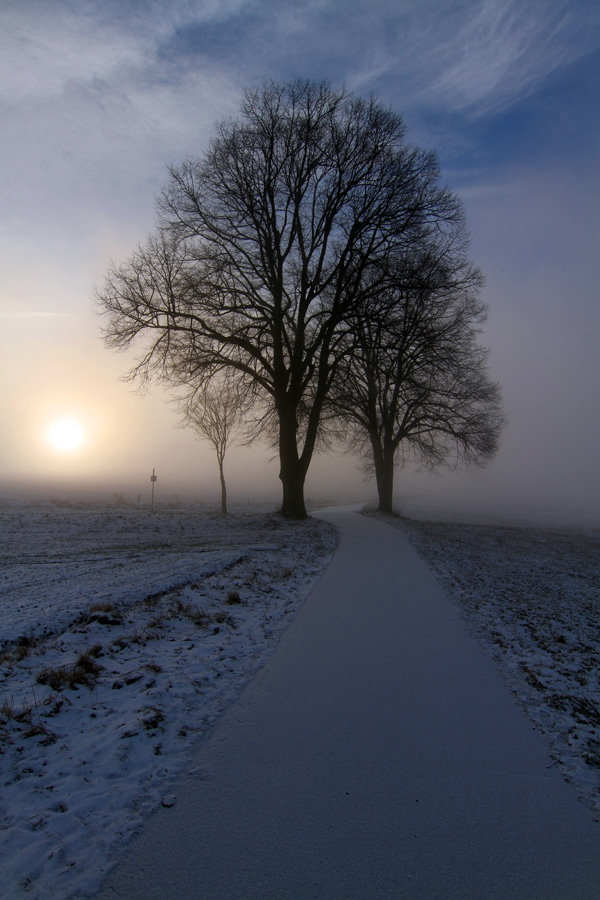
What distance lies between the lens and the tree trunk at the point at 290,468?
64.1 ft

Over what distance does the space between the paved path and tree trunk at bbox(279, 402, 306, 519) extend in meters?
14.7

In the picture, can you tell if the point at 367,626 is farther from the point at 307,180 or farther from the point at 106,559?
the point at 307,180

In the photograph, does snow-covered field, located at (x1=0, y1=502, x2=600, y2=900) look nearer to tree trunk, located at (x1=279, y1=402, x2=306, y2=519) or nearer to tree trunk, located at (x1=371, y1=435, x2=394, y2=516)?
tree trunk, located at (x1=279, y1=402, x2=306, y2=519)

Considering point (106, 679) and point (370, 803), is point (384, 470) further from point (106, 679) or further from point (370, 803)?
point (370, 803)

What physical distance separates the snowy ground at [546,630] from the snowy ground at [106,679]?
2709 millimetres

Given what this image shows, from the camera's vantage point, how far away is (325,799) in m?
2.95

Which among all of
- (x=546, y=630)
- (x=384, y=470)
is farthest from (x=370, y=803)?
(x=384, y=470)

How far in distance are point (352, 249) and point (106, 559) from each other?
565 inches

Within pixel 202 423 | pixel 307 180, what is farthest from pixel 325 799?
pixel 202 423

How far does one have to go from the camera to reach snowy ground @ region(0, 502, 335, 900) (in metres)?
2.70

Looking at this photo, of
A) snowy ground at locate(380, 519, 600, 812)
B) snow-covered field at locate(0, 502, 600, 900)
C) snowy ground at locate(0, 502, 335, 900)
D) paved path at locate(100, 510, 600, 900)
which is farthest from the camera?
snowy ground at locate(380, 519, 600, 812)

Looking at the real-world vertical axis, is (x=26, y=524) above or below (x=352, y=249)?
below

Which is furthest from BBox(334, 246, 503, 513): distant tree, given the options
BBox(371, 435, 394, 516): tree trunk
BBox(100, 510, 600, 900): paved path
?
BBox(100, 510, 600, 900): paved path

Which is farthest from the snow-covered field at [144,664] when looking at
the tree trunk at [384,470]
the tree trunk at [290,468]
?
the tree trunk at [384,470]
